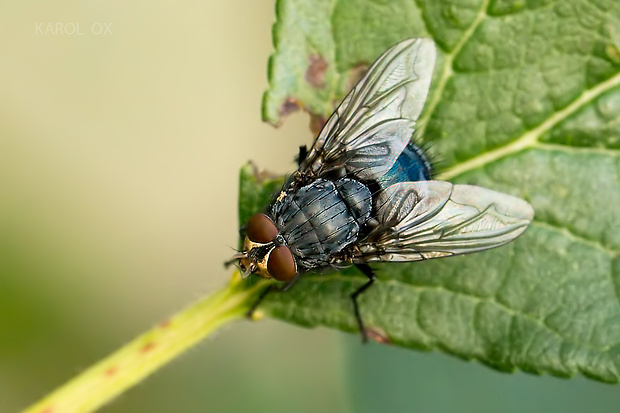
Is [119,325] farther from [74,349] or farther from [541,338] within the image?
[541,338]

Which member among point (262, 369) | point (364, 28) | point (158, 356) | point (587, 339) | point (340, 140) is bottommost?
point (262, 369)

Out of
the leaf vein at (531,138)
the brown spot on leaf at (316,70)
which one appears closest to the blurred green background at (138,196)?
the leaf vein at (531,138)

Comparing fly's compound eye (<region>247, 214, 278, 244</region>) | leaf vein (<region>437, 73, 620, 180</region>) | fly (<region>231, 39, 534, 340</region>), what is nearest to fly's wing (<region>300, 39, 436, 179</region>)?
fly (<region>231, 39, 534, 340</region>)

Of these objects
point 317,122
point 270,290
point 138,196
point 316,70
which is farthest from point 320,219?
point 138,196

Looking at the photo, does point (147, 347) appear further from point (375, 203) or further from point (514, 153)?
point (514, 153)

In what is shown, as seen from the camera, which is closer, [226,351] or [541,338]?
[541,338]

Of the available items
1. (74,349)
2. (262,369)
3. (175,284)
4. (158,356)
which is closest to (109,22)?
(175,284)
